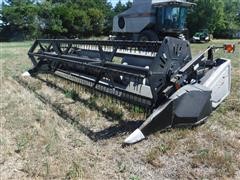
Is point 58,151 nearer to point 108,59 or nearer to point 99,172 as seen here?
point 99,172

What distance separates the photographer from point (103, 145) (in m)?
3.76

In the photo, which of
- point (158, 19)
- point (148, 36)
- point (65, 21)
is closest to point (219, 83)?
point (148, 36)

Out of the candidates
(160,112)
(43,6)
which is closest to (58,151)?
(160,112)

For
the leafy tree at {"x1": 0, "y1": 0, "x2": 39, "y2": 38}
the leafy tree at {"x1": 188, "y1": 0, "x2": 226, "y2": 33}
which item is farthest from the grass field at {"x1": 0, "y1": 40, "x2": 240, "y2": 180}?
the leafy tree at {"x1": 0, "y1": 0, "x2": 39, "y2": 38}

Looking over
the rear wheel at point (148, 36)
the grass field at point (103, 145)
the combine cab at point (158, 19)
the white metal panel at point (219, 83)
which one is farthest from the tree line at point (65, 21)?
the grass field at point (103, 145)

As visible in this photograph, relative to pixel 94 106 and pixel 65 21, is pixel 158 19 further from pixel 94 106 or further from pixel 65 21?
pixel 65 21

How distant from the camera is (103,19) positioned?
50.1 meters

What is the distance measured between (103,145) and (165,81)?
112 centimetres

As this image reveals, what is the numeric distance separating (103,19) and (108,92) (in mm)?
46192

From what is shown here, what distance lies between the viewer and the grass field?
3.15 meters

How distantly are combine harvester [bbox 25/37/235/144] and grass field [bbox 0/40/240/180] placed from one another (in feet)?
0.63

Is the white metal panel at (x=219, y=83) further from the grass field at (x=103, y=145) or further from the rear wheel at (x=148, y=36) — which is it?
the rear wheel at (x=148, y=36)

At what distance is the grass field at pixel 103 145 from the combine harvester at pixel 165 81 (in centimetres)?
19

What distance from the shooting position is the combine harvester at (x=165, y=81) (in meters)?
3.91
